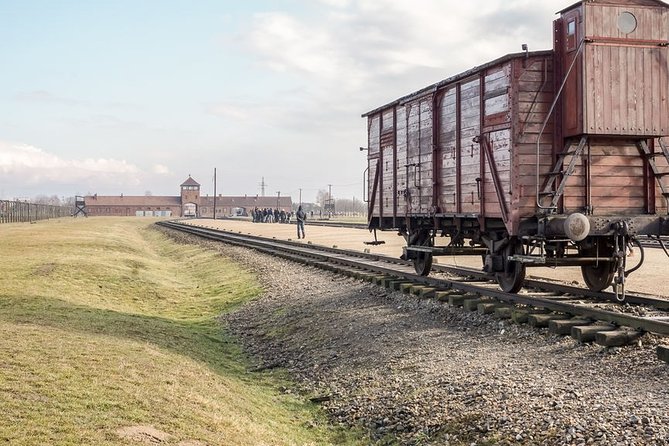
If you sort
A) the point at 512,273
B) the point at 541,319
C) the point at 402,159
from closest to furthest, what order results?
the point at 541,319, the point at 512,273, the point at 402,159

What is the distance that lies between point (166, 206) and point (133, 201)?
373 inches

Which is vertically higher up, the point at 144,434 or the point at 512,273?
the point at 512,273

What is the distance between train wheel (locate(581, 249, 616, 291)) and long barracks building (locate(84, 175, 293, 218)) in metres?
155

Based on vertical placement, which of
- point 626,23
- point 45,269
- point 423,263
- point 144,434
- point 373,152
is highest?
point 626,23

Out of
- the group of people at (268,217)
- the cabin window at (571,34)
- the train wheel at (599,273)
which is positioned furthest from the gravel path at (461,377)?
the group of people at (268,217)

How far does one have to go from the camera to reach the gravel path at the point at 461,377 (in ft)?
18.4

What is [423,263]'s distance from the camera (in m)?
14.3

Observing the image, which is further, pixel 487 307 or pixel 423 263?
pixel 423 263

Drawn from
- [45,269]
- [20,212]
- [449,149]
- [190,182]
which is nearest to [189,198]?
[190,182]

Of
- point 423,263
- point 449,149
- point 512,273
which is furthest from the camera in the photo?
point 423,263

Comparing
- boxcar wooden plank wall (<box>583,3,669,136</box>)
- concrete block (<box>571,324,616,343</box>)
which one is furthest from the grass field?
boxcar wooden plank wall (<box>583,3,669,136</box>)

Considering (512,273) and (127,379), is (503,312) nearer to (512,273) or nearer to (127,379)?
(512,273)

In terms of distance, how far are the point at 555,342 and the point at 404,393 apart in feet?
7.20

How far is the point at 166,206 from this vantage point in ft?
562
